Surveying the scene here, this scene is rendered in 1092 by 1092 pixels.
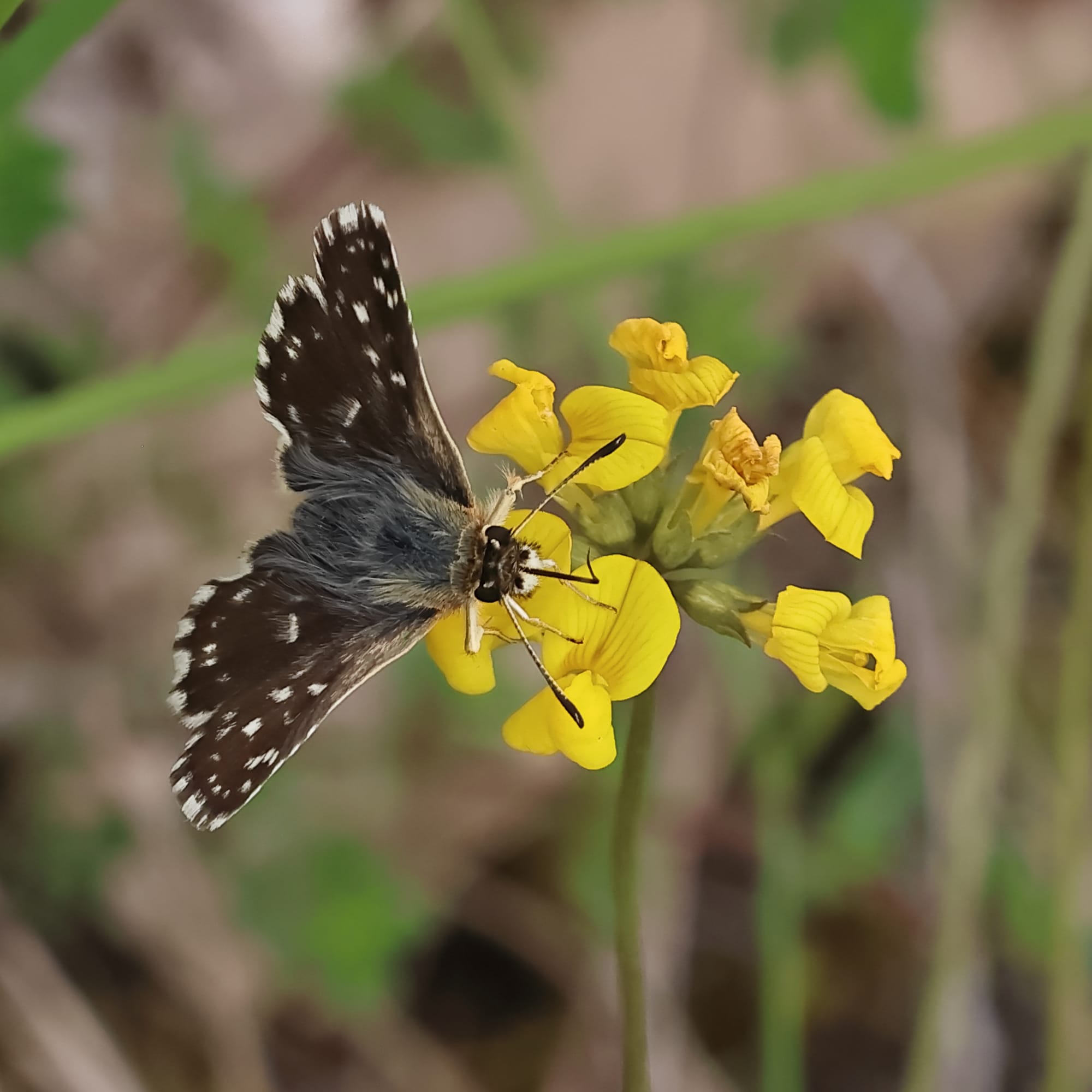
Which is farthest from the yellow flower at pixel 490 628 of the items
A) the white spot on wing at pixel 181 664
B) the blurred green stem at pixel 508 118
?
the blurred green stem at pixel 508 118

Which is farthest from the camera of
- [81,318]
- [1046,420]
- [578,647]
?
[81,318]

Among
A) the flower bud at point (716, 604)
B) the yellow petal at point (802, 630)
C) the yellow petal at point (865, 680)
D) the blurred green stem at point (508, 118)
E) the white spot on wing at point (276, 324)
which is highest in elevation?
the blurred green stem at point (508, 118)

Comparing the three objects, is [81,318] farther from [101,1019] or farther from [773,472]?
[773,472]

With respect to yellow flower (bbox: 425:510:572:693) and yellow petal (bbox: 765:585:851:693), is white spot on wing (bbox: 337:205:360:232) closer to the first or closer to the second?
yellow flower (bbox: 425:510:572:693)

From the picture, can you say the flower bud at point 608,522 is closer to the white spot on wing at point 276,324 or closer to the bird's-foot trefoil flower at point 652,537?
the bird's-foot trefoil flower at point 652,537

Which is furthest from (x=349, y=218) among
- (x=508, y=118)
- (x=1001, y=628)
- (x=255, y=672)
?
(x=1001, y=628)

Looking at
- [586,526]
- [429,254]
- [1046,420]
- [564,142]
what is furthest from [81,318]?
[1046,420]
